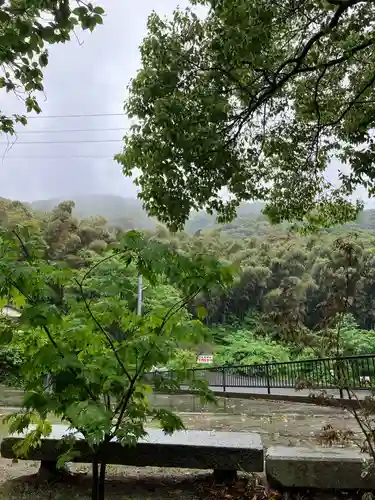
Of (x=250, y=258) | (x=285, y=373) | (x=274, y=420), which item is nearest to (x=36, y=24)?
(x=274, y=420)

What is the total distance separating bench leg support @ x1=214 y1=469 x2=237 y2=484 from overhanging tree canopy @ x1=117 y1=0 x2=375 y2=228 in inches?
153

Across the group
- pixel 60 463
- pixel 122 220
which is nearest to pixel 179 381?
pixel 60 463

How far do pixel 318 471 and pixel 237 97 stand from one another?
212 inches

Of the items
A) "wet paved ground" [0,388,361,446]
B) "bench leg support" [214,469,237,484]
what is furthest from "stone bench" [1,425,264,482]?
"wet paved ground" [0,388,361,446]

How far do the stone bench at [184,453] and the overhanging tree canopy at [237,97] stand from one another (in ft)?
12.4

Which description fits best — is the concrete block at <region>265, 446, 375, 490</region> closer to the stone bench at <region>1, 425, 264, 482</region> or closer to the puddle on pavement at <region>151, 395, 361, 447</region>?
the stone bench at <region>1, 425, 264, 482</region>

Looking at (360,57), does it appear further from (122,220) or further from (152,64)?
(122,220)

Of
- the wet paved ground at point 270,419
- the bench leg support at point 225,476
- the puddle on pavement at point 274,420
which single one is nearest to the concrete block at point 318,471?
the bench leg support at point 225,476

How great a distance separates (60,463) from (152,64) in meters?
5.43

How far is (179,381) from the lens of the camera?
9.34 ft

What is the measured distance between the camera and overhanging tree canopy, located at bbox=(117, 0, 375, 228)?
19.2 ft

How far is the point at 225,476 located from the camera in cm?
370

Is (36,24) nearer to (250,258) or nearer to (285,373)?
(285,373)

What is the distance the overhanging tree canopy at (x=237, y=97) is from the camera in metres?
5.86
